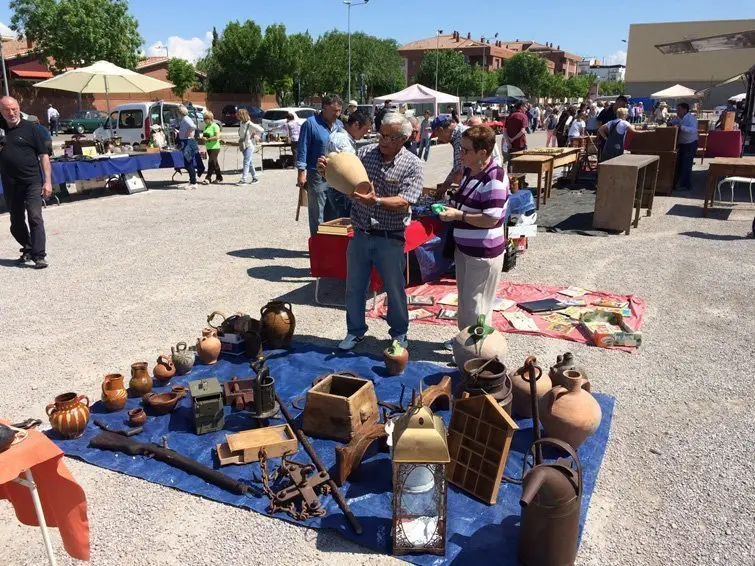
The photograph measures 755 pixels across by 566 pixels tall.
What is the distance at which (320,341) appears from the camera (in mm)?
4945

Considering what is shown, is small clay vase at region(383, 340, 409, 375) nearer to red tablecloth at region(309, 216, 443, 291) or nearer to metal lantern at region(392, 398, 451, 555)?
red tablecloth at region(309, 216, 443, 291)

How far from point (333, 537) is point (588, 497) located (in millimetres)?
1306

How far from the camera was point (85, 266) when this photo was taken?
279 inches

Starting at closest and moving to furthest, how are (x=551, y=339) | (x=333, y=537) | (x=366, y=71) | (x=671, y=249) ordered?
(x=333, y=537)
(x=551, y=339)
(x=671, y=249)
(x=366, y=71)

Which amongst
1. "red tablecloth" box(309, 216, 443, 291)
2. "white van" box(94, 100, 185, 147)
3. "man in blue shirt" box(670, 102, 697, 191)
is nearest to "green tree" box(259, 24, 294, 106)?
"white van" box(94, 100, 185, 147)

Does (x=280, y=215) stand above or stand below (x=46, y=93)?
below

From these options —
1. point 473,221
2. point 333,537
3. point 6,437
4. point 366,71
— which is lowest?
point 333,537

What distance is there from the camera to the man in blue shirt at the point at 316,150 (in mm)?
6312

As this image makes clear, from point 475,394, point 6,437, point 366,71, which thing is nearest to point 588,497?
point 475,394

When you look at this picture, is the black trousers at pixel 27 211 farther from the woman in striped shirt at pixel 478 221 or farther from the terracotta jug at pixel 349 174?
the woman in striped shirt at pixel 478 221

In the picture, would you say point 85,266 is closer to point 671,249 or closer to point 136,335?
point 136,335

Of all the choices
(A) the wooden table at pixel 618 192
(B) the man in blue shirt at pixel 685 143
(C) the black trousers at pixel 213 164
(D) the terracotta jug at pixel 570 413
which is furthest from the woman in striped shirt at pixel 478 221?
(C) the black trousers at pixel 213 164

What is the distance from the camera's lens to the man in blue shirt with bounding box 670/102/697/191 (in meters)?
11.9

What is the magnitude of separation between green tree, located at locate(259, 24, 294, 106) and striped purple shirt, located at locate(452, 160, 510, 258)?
45.5m
